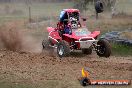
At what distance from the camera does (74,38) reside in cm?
1614

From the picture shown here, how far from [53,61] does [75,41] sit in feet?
8.78

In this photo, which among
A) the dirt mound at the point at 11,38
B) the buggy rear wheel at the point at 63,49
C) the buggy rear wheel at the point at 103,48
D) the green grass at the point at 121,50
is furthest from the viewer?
the green grass at the point at 121,50

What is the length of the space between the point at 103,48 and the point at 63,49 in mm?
1746

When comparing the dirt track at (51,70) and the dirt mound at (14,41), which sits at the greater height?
the dirt track at (51,70)

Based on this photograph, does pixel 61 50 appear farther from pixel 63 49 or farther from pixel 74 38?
pixel 74 38

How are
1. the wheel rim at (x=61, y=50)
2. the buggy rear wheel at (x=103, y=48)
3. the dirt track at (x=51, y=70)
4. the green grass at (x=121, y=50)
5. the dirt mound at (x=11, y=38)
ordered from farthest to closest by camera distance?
1. the green grass at (x=121, y=50)
2. the dirt mound at (x=11, y=38)
3. the buggy rear wheel at (x=103, y=48)
4. the wheel rim at (x=61, y=50)
5. the dirt track at (x=51, y=70)

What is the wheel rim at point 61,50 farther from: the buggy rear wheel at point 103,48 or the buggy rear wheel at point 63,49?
the buggy rear wheel at point 103,48

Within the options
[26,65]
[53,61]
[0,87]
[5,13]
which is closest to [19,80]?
[0,87]

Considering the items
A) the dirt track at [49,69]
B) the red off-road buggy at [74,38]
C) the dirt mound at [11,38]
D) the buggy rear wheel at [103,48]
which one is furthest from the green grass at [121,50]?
the dirt track at [49,69]

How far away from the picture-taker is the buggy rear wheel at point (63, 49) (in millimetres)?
15562

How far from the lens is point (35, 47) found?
20.1m

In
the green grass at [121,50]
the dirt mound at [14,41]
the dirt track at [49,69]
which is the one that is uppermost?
the dirt track at [49,69]

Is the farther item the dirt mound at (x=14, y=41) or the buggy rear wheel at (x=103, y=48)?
the dirt mound at (x=14, y=41)

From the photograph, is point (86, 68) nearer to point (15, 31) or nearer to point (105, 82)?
point (105, 82)
